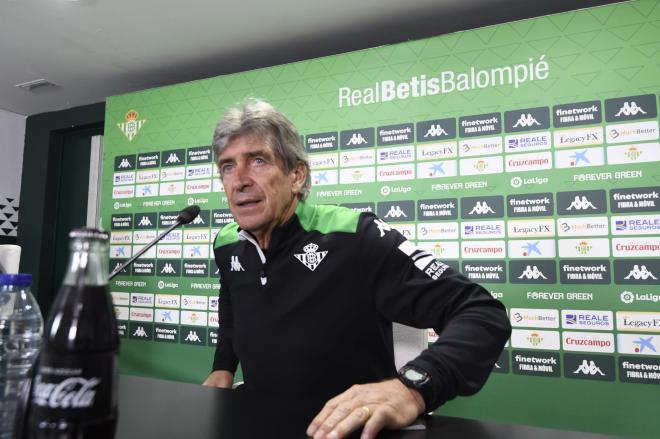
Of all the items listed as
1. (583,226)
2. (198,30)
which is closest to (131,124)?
(198,30)

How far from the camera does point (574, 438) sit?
1.97 ft

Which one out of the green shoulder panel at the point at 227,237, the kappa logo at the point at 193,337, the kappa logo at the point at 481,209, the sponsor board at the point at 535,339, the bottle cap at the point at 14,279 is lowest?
the kappa logo at the point at 193,337

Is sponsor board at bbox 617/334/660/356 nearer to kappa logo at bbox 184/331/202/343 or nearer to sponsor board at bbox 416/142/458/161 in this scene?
sponsor board at bbox 416/142/458/161

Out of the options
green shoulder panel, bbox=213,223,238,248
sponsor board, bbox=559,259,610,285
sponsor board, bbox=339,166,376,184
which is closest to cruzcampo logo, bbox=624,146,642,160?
sponsor board, bbox=559,259,610,285

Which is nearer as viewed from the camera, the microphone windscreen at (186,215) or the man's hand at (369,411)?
the man's hand at (369,411)

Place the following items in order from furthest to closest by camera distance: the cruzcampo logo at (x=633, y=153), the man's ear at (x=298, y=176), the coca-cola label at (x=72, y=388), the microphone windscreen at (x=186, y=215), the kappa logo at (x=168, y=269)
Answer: the kappa logo at (x=168, y=269) → the cruzcampo logo at (x=633, y=153) → the microphone windscreen at (x=186, y=215) → the man's ear at (x=298, y=176) → the coca-cola label at (x=72, y=388)

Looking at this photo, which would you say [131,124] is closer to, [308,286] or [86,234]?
[308,286]

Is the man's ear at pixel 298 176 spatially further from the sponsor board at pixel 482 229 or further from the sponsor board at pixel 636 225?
the sponsor board at pixel 636 225

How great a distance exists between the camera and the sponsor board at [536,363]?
216cm

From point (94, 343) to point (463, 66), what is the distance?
2.41 metres

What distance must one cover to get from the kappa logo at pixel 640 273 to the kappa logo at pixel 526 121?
79cm

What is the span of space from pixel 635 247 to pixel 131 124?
126 inches

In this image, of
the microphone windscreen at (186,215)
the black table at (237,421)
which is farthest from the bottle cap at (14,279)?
the microphone windscreen at (186,215)

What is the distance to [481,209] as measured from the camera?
7.75 ft
